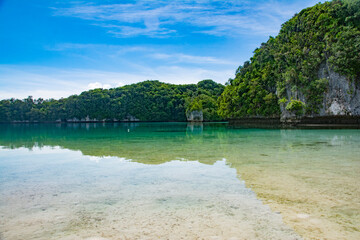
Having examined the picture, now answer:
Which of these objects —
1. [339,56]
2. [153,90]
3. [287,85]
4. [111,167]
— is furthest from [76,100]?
[111,167]

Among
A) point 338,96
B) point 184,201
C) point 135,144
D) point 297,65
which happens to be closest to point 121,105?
point 297,65

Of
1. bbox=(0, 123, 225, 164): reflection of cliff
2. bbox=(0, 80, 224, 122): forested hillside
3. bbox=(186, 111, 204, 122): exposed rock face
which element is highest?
bbox=(0, 80, 224, 122): forested hillside

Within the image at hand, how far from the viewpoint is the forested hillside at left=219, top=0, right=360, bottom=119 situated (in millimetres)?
35062

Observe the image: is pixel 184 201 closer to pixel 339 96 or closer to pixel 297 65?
pixel 339 96

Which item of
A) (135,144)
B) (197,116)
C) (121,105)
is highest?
(121,105)

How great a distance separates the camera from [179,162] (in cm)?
998

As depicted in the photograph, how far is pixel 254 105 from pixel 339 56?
19.7 meters

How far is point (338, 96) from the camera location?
1465 inches

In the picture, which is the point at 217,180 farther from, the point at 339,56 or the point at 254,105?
the point at 254,105

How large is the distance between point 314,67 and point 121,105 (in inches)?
3339

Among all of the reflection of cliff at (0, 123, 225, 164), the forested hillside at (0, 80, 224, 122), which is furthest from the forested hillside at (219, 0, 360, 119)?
the forested hillside at (0, 80, 224, 122)

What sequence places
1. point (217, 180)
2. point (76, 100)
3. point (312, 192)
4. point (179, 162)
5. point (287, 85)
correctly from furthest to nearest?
point (76, 100) < point (287, 85) < point (179, 162) < point (217, 180) < point (312, 192)

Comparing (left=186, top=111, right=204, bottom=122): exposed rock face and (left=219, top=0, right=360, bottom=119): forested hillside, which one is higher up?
(left=219, top=0, right=360, bottom=119): forested hillside

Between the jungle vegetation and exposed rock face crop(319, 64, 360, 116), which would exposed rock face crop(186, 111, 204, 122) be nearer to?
the jungle vegetation
